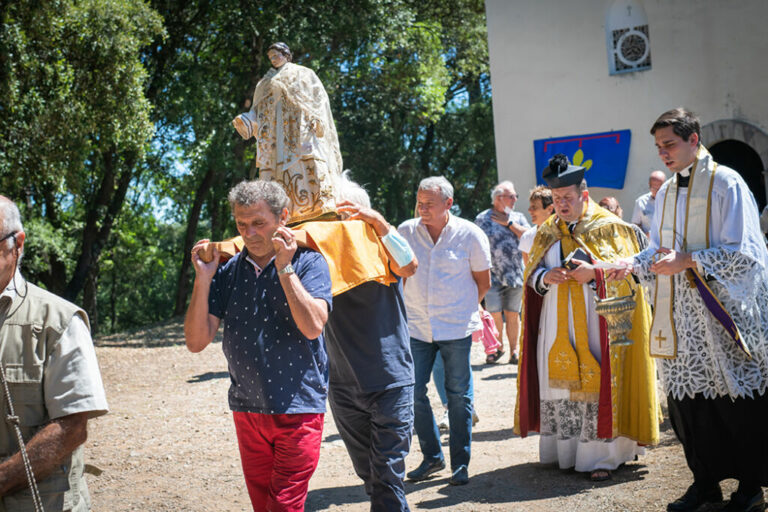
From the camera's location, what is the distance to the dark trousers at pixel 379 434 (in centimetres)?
456

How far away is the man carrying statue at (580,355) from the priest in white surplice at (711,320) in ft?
2.98

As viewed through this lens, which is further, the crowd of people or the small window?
the small window

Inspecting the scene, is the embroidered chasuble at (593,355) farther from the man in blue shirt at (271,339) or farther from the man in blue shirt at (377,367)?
the man in blue shirt at (271,339)

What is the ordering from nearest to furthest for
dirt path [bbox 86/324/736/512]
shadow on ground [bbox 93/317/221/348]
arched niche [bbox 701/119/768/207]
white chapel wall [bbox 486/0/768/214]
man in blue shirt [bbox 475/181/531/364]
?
dirt path [bbox 86/324/736/512], man in blue shirt [bbox 475/181/531/364], arched niche [bbox 701/119/768/207], white chapel wall [bbox 486/0/768/214], shadow on ground [bbox 93/317/221/348]

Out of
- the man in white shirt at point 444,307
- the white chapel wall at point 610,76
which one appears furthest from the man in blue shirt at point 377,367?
the white chapel wall at point 610,76

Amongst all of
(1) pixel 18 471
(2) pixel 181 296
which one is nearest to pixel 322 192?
(1) pixel 18 471

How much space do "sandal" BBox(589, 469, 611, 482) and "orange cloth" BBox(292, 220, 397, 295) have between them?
8.32 feet

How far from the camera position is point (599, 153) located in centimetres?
1673

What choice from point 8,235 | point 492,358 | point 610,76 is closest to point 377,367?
point 8,235

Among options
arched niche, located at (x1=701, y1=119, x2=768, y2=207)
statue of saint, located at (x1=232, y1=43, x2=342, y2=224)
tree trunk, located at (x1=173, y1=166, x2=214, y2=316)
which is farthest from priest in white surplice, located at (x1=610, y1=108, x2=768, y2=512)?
tree trunk, located at (x1=173, y1=166, x2=214, y2=316)

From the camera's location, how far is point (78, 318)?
9.34 feet

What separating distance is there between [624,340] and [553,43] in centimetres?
1295

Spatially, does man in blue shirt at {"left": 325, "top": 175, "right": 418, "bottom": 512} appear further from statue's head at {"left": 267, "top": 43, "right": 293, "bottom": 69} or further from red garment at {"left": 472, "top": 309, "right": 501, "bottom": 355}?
red garment at {"left": 472, "top": 309, "right": 501, "bottom": 355}

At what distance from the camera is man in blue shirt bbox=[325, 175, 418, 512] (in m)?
4.58
